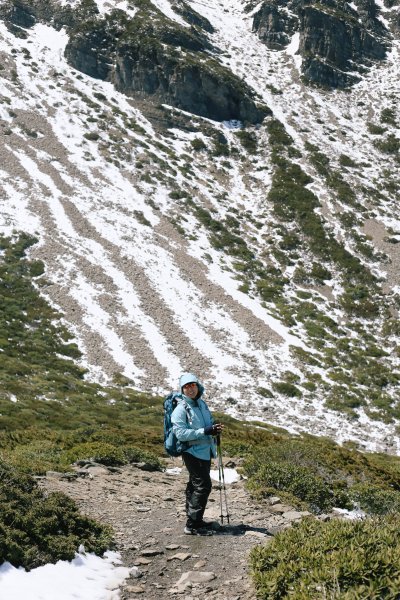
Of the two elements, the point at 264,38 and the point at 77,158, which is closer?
the point at 77,158

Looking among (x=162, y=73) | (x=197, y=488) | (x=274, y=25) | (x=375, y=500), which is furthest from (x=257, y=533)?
(x=274, y=25)

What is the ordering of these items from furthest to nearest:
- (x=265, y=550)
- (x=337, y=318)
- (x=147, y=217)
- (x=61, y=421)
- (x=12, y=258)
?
1. (x=147, y=217)
2. (x=337, y=318)
3. (x=12, y=258)
4. (x=61, y=421)
5. (x=265, y=550)

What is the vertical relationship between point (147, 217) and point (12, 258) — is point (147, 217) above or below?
above

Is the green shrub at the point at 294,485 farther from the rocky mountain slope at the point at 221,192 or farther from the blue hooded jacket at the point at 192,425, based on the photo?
the rocky mountain slope at the point at 221,192

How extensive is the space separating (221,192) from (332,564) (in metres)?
73.1

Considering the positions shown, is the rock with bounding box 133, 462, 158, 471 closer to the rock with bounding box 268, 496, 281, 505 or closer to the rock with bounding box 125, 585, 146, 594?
the rock with bounding box 268, 496, 281, 505

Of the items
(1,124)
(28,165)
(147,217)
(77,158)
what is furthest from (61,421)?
(1,124)

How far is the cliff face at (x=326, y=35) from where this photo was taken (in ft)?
366

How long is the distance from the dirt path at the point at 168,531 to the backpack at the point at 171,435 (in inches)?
54.5

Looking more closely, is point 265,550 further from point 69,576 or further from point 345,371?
point 345,371

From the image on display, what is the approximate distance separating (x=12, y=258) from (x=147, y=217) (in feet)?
62.6

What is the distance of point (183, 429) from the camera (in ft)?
26.2

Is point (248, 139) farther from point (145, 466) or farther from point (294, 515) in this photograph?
point (294, 515)

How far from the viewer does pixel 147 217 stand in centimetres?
6362
